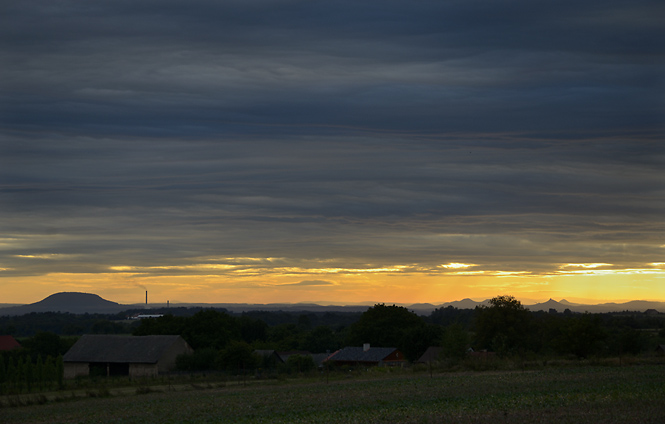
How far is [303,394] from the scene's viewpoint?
3572cm

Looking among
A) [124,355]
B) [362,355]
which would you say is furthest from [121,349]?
[362,355]

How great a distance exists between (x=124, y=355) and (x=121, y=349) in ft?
6.38

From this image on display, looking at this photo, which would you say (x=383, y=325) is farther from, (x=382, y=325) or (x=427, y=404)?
(x=427, y=404)

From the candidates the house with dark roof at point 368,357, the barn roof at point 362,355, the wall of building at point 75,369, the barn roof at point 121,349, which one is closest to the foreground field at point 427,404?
the barn roof at point 121,349

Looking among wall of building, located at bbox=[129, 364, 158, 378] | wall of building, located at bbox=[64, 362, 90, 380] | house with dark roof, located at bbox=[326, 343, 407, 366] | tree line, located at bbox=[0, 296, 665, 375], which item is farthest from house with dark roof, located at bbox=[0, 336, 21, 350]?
house with dark roof, located at bbox=[326, 343, 407, 366]

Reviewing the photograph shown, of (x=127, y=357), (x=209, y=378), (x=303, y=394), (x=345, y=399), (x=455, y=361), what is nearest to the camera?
(x=345, y=399)

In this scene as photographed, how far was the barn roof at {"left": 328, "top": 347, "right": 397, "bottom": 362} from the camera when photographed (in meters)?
89.9

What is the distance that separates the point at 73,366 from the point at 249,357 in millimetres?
26384

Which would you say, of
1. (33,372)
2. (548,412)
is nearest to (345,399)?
(548,412)

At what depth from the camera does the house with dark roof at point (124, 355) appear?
253 ft

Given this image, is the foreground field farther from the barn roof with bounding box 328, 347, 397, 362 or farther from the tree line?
the barn roof with bounding box 328, 347, 397, 362

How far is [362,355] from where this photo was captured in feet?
302

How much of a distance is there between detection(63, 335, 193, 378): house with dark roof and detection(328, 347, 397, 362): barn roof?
21719mm

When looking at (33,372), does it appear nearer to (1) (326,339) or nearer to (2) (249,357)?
(2) (249,357)
